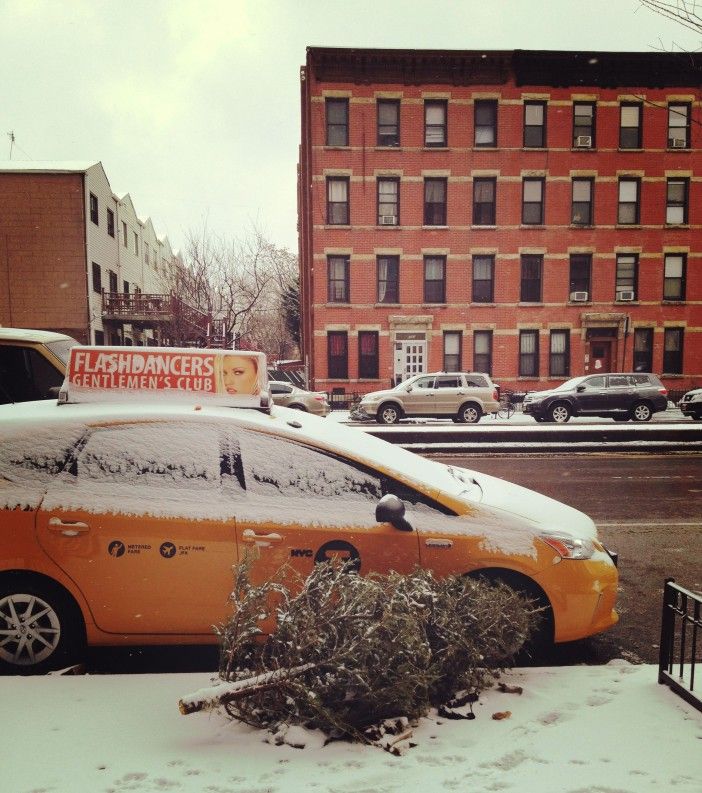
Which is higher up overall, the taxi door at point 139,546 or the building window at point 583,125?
the building window at point 583,125

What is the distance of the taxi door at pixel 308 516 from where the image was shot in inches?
136

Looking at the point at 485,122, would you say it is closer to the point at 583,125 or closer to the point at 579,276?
the point at 583,125

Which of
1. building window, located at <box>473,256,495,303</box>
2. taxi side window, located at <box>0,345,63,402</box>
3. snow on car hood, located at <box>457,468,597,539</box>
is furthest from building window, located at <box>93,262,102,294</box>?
snow on car hood, located at <box>457,468,597,539</box>

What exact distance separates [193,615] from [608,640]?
291 centimetres

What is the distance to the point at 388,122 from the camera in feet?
86.8

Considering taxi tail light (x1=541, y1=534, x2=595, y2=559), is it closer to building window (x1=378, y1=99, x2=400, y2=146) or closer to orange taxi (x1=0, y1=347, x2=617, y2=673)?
orange taxi (x1=0, y1=347, x2=617, y2=673)

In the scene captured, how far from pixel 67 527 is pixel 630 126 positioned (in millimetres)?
31035

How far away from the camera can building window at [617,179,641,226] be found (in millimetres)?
27203

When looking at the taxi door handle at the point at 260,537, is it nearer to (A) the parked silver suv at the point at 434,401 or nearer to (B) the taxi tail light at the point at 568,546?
(B) the taxi tail light at the point at 568,546

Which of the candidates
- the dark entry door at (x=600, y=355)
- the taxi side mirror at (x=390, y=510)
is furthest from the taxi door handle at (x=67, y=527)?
the dark entry door at (x=600, y=355)

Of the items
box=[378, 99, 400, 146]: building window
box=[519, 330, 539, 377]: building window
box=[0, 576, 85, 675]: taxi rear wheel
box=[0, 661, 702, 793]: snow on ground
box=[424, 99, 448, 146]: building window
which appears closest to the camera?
box=[0, 661, 702, 793]: snow on ground

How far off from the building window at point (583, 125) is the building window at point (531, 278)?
5538mm

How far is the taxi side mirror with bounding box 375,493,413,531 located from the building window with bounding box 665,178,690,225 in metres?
29.6

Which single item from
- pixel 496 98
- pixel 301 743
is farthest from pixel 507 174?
pixel 301 743
